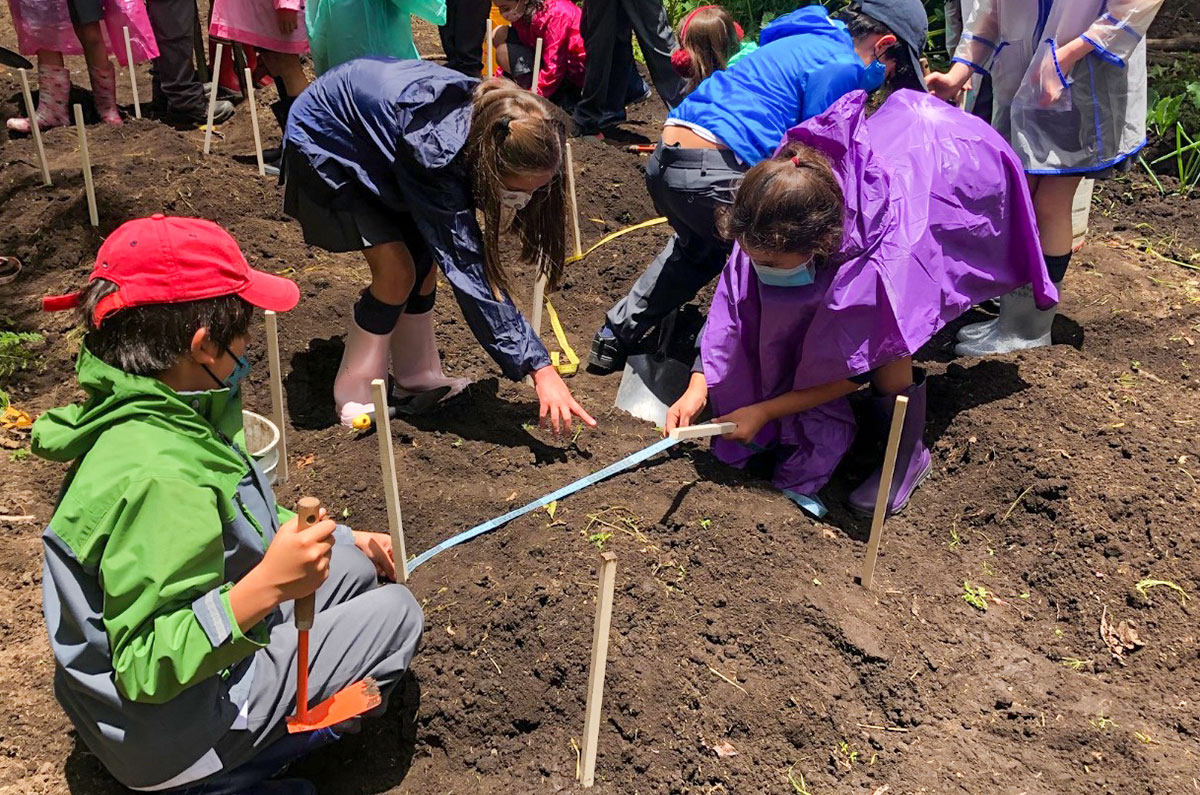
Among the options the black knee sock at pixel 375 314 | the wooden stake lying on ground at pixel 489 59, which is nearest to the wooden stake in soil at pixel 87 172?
the black knee sock at pixel 375 314

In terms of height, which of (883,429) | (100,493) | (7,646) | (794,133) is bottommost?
(7,646)

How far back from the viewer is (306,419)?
3398 millimetres

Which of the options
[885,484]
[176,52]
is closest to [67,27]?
[176,52]

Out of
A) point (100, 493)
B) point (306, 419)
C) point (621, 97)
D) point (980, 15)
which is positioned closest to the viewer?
point (100, 493)

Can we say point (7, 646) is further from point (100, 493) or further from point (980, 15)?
point (980, 15)

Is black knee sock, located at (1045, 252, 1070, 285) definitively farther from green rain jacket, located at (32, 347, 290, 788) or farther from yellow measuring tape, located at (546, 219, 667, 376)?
green rain jacket, located at (32, 347, 290, 788)

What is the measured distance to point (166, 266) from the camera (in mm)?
1723

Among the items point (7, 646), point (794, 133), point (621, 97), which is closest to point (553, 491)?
point (794, 133)

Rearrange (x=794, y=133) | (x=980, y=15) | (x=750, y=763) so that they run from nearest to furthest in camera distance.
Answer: (x=750, y=763) → (x=794, y=133) → (x=980, y=15)

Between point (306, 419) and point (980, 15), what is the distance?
117 inches

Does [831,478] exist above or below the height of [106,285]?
below

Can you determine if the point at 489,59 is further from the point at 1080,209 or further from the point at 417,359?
the point at 1080,209

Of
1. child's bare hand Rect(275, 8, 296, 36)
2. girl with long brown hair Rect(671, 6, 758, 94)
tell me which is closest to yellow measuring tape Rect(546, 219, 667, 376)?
girl with long brown hair Rect(671, 6, 758, 94)

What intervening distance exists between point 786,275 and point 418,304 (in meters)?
1.33
